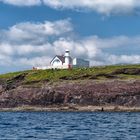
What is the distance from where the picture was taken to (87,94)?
185250mm

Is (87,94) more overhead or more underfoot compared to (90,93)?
more underfoot

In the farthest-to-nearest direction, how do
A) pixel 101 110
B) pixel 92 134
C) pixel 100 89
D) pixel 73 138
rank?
1. pixel 100 89
2. pixel 101 110
3. pixel 92 134
4. pixel 73 138

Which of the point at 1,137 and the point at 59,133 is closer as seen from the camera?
the point at 1,137

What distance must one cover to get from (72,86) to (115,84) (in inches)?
664

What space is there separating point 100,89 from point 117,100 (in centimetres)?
918

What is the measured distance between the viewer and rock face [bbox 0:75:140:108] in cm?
17988

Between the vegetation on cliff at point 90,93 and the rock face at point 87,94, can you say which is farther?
the vegetation on cliff at point 90,93

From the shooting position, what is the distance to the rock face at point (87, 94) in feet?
590

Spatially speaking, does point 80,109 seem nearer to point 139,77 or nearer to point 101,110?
point 101,110

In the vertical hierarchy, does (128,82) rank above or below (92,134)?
above

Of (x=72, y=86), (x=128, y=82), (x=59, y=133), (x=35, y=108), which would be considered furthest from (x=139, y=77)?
(x=59, y=133)

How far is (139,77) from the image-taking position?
643 ft

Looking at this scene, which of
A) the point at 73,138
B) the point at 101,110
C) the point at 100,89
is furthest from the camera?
the point at 100,89

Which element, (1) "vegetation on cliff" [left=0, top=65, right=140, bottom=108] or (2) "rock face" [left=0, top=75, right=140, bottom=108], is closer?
(2) "rock face" [left=0, top=75, right=140, bottom=108]
